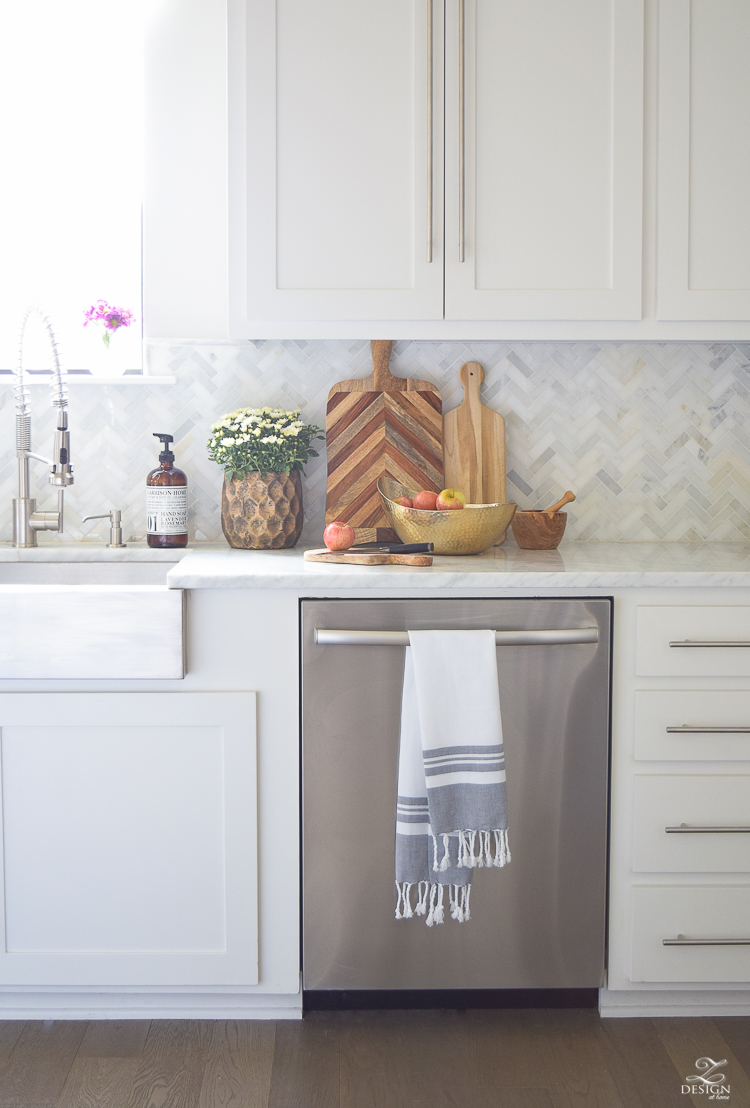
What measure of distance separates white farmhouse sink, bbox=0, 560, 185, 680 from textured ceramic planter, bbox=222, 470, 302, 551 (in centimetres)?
47

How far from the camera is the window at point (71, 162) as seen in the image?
2408 mm

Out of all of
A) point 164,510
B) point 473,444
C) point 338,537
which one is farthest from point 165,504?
point 473,444

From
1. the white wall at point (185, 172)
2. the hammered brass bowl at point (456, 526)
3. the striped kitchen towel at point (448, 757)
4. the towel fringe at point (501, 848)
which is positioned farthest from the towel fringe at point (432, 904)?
the white wall at point (185, 172)

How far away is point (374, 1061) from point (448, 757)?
605 mm

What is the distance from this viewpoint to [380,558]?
1886 mm

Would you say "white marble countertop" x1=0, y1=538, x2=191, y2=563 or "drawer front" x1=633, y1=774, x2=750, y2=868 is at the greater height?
"white marble countertop" x1=0, y1=538, x2=191, y2=563

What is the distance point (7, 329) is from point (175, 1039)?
182 centimetres

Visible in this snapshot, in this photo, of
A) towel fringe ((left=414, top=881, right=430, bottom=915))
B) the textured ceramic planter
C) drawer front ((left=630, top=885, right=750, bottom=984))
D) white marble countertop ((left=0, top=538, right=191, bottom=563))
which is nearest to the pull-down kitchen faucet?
white marble countertop ((left=0, top=538, right=191, bottom=563))

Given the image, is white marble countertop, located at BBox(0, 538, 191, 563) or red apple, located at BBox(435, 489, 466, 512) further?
white marble countertop, located at BBox(0, 538, 191, 563)

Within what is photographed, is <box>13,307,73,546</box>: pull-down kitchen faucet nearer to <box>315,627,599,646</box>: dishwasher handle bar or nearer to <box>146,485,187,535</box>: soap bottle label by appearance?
<box>146,485,187,535</box>: soap bottle label

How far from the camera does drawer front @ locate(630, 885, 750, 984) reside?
6.03 ft

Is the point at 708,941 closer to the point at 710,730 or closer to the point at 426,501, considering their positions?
the point at 710,730

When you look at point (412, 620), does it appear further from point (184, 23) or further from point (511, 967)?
point (184, 23)

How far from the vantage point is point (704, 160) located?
198 centimetres
